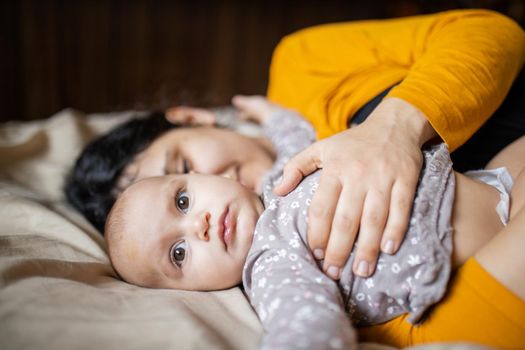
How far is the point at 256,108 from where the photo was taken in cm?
155

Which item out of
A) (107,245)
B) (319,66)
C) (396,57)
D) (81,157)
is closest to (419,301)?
(107,245)

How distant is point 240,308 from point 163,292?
0.13 m

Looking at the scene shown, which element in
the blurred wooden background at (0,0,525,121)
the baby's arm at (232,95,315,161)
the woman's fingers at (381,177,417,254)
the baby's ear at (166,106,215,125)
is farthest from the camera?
the blurred wooden background at (0,0,525,121)

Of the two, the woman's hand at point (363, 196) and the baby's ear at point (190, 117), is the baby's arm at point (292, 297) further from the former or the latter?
the baby's ear at point (190, 117)

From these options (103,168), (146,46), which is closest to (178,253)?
(103,168)

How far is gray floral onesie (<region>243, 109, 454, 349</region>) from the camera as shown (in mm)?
625

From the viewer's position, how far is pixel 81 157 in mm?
1321

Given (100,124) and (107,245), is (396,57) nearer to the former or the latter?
(107,245)

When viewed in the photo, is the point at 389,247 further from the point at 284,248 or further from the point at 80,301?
the point at 80,301

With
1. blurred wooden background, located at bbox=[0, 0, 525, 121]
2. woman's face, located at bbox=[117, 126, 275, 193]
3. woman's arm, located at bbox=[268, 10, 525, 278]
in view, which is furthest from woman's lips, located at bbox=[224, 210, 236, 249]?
blurred wooden background, located at bbox=[0, 0, 525, 121]

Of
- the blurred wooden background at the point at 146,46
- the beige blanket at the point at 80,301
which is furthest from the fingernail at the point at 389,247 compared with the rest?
the blurred wooden background at the point at 146,46

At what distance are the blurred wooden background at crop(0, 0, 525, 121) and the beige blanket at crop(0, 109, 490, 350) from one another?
4.08 feet

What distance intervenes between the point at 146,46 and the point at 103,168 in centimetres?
136

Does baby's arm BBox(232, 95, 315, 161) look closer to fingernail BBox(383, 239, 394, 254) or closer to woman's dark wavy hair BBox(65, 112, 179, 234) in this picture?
woman's dark wavy hair BBox(65, 112, 179, 234)
